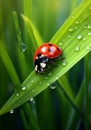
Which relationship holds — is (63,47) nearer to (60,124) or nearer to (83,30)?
(83,30)

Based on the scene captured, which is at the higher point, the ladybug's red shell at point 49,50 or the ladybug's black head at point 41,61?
the ladybug's red shell at point 49,50

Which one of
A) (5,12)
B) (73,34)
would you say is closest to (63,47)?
(73,34)

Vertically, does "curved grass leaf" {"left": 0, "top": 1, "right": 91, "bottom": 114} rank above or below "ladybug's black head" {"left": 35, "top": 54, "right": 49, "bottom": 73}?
above

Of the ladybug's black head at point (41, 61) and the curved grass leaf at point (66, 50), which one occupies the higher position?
the curved grass leaf at point (66, 50)
